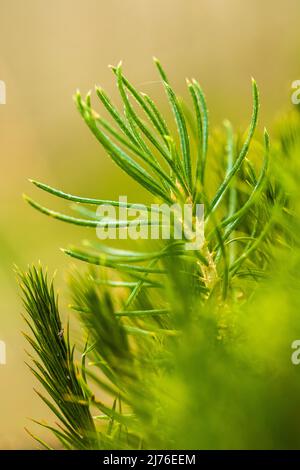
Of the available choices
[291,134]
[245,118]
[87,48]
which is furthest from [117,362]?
[87,48]

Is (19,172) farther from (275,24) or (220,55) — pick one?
(275,24)

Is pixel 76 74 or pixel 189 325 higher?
pixel 76 74

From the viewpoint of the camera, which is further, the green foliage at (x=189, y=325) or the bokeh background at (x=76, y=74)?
the bokeh background at (x=76, y=74)

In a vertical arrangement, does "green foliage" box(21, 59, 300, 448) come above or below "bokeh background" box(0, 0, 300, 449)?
below

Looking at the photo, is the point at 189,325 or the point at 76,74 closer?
the point at 189,325
